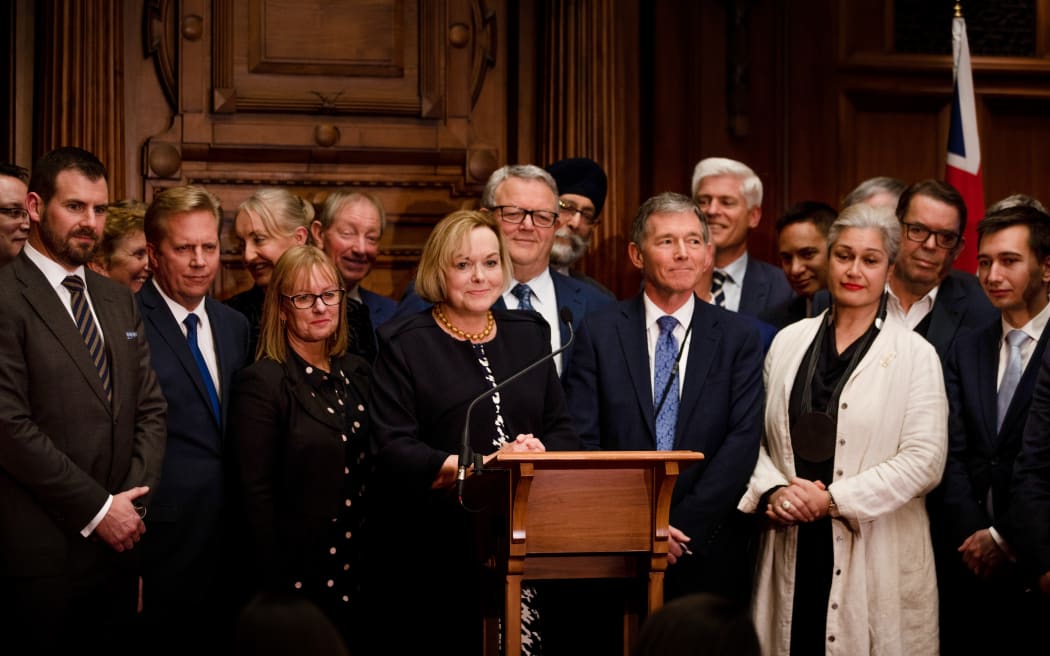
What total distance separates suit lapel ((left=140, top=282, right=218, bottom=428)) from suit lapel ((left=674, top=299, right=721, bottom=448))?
1.40m

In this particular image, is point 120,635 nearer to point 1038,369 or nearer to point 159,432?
point 159,432

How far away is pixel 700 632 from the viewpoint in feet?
6.59

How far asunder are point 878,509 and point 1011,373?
646 mm

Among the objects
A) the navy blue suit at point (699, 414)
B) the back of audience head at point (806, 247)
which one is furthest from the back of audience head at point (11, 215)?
the back of audience head at point (806, 247)

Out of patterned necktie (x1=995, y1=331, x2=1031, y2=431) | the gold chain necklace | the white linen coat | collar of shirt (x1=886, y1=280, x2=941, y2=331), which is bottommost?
the white linen coat

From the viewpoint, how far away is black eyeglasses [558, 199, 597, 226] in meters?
5.17

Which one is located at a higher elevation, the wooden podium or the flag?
the flag

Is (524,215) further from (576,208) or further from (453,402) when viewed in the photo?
(453,402)

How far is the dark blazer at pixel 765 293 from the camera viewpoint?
500cm

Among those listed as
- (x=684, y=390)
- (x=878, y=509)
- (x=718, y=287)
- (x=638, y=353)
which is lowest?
(x=878, y=509)

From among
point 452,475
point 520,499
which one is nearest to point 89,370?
point 452,475

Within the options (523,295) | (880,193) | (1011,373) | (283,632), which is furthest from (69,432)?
(880,193)

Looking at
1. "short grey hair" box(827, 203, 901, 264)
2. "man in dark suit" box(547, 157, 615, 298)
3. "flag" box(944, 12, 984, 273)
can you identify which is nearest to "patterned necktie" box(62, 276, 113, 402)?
"man in dark suit" box(547, 157, 615, 298)

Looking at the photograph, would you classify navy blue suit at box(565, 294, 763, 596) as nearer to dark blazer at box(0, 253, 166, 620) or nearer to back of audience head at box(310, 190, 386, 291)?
back of audience head at box(310, 190, 386, 291)
